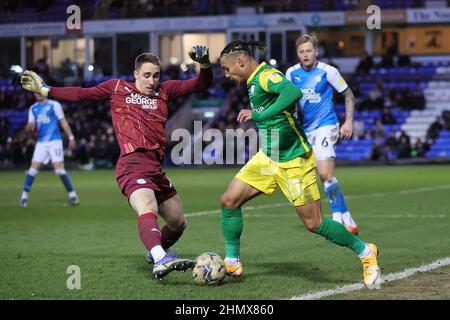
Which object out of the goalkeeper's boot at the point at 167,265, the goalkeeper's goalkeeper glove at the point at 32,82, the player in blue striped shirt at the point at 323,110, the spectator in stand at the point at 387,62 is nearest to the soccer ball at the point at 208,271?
the goalkeeper's boot at the point at 167,265

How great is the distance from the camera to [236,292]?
810 centimetres

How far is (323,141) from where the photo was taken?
1248 cm

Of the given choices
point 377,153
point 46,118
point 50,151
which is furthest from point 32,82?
point 377,153

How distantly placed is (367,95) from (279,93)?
32.5 meters

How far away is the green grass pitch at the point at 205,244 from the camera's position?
8.37m

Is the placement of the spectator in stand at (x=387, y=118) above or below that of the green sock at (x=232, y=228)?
below

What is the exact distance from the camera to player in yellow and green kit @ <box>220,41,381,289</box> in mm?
8195

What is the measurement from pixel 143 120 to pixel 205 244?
2.85m

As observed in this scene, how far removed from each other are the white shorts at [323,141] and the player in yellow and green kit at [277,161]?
3.67 meters

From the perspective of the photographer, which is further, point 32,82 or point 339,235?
point 32,82

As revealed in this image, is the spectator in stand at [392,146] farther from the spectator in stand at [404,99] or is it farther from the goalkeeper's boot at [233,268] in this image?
the goalkeeper's boot at [233,268]

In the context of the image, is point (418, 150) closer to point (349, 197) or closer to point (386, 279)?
point (349, 197)

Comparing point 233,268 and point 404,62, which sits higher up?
point 404,62

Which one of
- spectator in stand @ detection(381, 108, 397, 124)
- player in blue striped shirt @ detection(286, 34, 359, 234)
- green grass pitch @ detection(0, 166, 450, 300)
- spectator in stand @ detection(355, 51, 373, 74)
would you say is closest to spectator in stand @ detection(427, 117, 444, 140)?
spectator in stand @ detection(381, 108, 397, 124)
